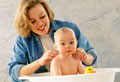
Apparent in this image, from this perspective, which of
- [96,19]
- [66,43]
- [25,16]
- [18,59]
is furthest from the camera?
[96,19]

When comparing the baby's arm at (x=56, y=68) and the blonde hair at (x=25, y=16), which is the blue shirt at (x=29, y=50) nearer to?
the blonde hair at (x=25, y=16)

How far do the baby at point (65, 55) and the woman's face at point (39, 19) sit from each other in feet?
0.54

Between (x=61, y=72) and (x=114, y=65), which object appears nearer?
(x=61, y=72)

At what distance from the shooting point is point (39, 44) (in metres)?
1.42

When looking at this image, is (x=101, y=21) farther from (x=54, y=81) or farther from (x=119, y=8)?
(x=54, y=81)

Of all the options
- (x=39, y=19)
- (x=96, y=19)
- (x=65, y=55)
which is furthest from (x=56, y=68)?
(x=96, y=19)

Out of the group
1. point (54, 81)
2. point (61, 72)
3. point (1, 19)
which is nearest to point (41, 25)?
point (61, 72)

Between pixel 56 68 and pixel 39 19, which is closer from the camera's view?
pixel 56 68

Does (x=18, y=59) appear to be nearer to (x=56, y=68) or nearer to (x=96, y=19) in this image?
(x=56, y=68)

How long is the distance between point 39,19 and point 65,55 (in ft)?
0.89

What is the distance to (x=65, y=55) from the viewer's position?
1.16m

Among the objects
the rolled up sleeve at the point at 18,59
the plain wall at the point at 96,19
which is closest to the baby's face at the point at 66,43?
the rolled up sleeve at the point at 18,59

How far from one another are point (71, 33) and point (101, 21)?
3.14ft

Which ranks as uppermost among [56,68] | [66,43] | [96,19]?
[96,19]
